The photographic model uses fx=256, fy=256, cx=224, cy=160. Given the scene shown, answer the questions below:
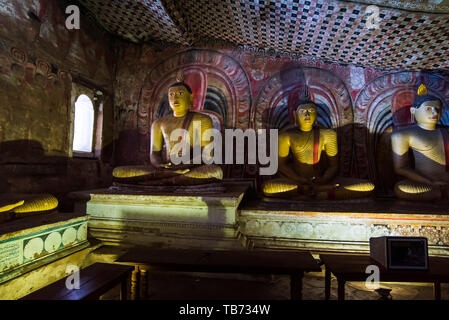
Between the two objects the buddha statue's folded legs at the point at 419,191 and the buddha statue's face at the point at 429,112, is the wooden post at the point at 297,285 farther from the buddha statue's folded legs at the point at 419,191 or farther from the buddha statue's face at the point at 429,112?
the buddha statue's face at the point at 429,112

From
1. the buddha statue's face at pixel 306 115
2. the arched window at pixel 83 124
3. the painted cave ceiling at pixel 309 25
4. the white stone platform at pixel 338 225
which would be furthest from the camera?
the arched window at pixel 83 124

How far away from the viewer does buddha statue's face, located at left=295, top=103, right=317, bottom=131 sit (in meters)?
3.72

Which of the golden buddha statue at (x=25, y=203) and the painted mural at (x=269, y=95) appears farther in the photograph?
the painted mural at (x=269, y=95)

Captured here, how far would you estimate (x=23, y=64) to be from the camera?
130 inches

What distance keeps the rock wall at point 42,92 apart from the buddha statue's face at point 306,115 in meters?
3.52

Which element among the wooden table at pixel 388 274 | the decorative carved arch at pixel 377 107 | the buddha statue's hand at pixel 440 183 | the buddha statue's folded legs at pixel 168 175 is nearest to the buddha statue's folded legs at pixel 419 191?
the buddha statue's hand at pixel 440 183

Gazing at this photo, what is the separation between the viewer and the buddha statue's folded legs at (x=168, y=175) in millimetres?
3123

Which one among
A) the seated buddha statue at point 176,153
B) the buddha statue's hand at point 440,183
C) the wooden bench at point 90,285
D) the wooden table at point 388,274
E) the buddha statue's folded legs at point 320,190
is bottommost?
the wooden bench at point 90,285

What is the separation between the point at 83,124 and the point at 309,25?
158 inches

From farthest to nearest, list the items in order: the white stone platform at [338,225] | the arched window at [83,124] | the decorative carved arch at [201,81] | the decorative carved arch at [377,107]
Answer: 1. the decorative carved arch at [201,81]
2. the arched window at [83,124]
3. the decorative carved arch at [377,107]
4. the white stone platform at [338,225]

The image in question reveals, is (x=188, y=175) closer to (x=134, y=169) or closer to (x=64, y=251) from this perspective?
(x=134, y=169)

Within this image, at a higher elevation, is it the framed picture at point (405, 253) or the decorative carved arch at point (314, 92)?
the decorative carved arch at point (314, 92)

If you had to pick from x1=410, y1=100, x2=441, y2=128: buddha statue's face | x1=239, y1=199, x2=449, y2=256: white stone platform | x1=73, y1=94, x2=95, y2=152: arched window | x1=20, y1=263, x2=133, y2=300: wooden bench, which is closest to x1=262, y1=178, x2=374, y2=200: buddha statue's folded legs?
x1=239, y1=199, x2=449, y2=256: white stone platform
